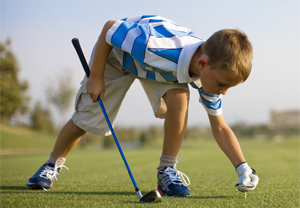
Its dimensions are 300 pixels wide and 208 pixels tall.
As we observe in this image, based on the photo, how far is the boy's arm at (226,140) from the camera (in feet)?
7.23

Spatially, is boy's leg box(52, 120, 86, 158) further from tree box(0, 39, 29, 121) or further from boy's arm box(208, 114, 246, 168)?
tree box(0, 39, 29, 121)

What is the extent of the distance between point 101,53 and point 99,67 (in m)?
0.10

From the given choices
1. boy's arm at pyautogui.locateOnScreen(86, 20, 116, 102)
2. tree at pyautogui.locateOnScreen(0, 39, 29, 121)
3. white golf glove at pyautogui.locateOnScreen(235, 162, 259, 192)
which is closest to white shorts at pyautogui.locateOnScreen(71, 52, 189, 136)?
boy's arm at pyautogui.locateOnScreen(86, 20, 116, 102)

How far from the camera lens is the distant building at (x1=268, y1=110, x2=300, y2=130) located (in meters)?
39.8

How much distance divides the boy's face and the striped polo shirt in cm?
12

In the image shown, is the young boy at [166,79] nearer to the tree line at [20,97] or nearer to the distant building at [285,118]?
the tree line at [20,97]

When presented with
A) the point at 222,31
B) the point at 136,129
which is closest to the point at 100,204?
the point at 222,31

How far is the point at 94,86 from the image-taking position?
247 centimetres

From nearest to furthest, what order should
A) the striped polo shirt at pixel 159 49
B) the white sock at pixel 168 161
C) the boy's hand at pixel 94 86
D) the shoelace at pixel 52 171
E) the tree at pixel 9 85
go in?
the striped polo shirt at pixel 159 49 < the white sock at pixel 168 161 < the boy's hand at pixel 94 86 < the shoelace at pixel 52 171 < the tree at pixel 9 85

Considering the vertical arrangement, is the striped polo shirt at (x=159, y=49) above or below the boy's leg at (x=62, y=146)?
above

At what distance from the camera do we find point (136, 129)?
1243 inches

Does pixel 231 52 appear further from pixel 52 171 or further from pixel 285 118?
pixel 285 118

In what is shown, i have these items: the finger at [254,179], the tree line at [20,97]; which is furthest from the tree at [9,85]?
the finger at [254,179]

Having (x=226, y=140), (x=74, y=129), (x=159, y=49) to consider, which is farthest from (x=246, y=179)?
(x=74, y=129)
